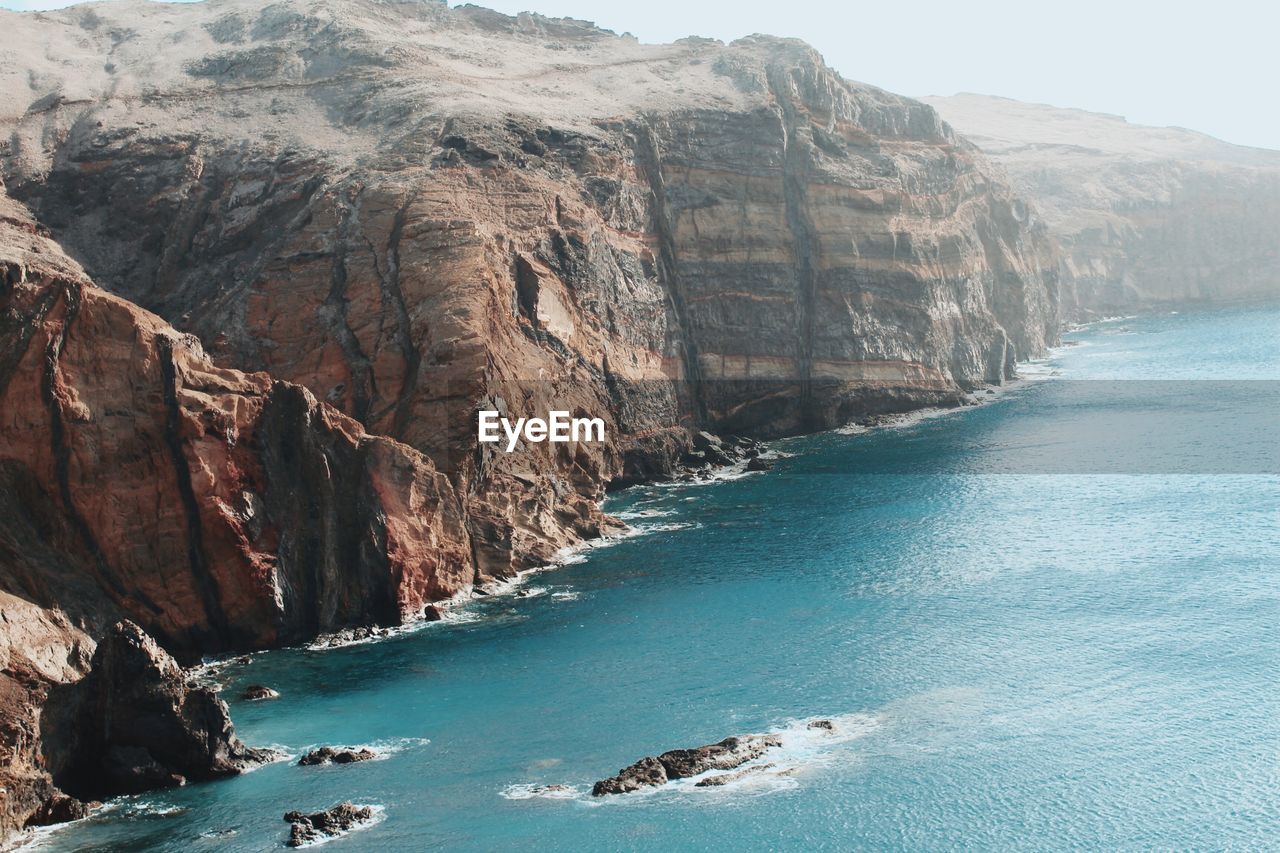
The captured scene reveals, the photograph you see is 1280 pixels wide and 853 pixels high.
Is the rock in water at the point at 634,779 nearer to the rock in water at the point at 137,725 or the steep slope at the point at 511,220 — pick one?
the rock in water at the point at 137,725

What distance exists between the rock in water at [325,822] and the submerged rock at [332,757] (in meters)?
5.70

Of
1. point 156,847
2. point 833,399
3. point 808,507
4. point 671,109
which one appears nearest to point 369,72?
point 671,109

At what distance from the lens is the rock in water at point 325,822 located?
52938 millimetres

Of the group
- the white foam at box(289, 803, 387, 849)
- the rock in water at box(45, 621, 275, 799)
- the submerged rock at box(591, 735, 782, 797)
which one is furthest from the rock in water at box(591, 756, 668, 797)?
the rock in water at box(45, 621, 275, 799)

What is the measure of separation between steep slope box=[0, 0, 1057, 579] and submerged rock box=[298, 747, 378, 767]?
95.3ft

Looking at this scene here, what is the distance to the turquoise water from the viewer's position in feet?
175

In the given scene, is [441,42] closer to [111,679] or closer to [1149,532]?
[1149,532]

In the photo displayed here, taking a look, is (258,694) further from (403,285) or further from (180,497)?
(403,285)

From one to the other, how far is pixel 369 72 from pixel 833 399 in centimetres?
5863

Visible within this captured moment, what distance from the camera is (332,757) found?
6103 centimetres

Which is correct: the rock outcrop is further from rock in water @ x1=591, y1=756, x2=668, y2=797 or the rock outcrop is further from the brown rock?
rock in water @ x1=591, y1=756, x2=668, y2=797

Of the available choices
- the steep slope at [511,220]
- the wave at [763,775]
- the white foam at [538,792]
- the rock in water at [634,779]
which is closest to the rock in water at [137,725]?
the white foam at [538,792]

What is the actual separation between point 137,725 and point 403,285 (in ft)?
164

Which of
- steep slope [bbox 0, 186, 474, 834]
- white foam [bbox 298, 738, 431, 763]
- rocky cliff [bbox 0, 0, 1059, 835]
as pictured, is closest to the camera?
white foam [bbox 298, 738, 431, 763]
